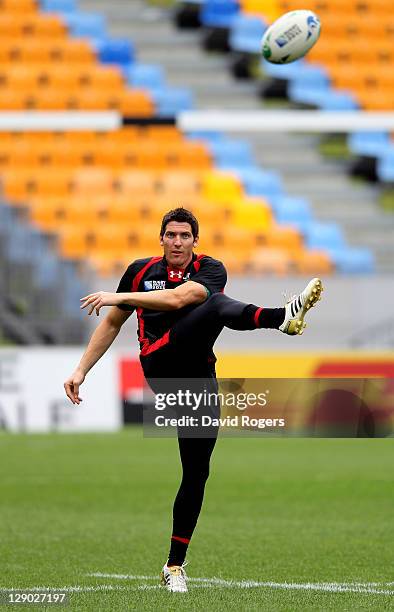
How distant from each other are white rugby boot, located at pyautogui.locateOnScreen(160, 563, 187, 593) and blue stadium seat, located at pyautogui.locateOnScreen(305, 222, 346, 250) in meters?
14.4

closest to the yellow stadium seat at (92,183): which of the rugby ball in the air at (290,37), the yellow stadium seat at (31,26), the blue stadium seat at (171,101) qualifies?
the blue stadium seat at (171,101)

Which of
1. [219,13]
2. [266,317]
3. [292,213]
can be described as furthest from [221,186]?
[266,317]

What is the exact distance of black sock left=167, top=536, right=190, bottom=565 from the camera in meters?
5.65

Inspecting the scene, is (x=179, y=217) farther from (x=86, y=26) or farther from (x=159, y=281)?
(x=86, y=26)

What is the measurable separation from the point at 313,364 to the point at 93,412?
302 centimetres

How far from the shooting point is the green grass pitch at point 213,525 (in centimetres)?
555

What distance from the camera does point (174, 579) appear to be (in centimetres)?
557

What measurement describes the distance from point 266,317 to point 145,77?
17869mm

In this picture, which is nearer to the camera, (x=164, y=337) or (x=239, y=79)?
(x=164, y=337)

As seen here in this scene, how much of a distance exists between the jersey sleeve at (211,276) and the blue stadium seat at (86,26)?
59.4ft

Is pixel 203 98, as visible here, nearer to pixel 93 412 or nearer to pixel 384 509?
pixel 93 412

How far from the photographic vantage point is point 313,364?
52.9ft

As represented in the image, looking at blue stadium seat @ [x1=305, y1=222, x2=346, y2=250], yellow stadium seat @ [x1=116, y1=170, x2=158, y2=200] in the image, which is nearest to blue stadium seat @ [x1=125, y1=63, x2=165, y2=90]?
yellow stadium seat @ [x1=116, y1=170, x2=158, y2=200]

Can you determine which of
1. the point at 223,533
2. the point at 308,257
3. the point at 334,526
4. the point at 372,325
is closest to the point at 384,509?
the point at 334,526
